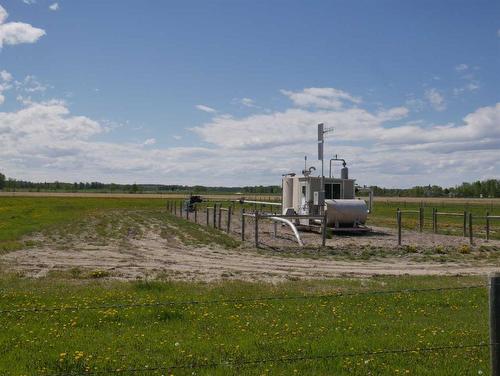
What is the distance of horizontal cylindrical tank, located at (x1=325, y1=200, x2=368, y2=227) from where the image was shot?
3072cm

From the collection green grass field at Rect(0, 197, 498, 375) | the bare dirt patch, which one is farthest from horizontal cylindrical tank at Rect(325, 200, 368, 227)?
green grass field at Rect(0, 197, 498, 375)

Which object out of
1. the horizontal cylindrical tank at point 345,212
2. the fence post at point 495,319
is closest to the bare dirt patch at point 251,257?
the horizontal cylindrical tank at point 345,212

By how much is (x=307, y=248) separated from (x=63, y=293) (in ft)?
44.4

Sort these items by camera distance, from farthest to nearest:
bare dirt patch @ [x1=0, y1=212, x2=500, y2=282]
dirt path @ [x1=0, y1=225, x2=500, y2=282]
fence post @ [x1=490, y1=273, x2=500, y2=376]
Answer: bare dirt patch @ [x1=0, y1=212, x2=500, y2=282] → dirt path @ [x1=0, y1=225, x2=500, y2=282] → fence post @ [x1=490, y1=273, x2=500, y2=376]

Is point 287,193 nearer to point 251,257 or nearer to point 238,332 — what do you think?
point 251,257

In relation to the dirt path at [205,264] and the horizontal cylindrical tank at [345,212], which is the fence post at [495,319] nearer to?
the dirt path at [205,264]

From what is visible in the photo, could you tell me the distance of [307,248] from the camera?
23844 mm

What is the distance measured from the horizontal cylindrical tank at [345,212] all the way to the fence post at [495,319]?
25605mm

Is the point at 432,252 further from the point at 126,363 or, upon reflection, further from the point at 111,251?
the point at 126,363

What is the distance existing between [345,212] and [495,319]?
26.1 m

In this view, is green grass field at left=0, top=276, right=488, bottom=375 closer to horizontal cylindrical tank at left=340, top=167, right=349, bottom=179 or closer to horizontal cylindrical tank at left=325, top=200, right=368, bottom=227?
horizontal cylindrical tank at left=325, top=200, right=368, bottom=227

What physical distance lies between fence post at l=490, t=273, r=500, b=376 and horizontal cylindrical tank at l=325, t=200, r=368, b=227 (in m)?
25.6

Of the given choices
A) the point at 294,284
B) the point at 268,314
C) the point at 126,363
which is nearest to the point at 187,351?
the point at 126,363

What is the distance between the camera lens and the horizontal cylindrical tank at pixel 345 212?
101 feet
